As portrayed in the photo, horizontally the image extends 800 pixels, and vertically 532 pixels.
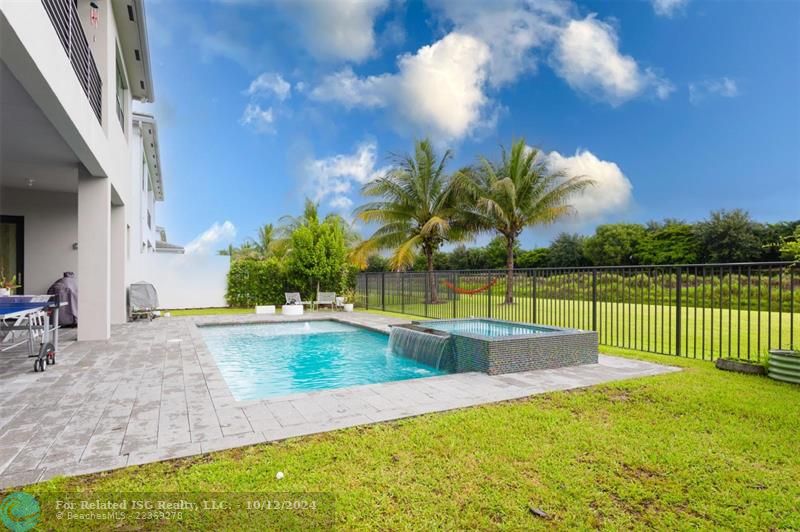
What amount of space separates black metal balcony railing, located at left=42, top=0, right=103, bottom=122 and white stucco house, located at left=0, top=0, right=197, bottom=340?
0.06 ft

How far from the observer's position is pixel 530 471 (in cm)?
308

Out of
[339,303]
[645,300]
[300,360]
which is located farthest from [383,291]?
[645,300]

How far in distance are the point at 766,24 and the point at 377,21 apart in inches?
595

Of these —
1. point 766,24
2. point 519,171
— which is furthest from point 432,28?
point 766,24

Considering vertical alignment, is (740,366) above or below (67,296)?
below

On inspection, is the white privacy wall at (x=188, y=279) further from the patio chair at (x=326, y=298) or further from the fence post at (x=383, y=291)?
the fence post at (x=383, y=291)

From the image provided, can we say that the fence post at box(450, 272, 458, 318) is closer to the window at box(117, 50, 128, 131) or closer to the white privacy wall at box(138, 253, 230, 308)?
the window at box(117, 50, 128, 131)

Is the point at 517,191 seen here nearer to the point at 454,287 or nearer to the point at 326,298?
the point at 454,287

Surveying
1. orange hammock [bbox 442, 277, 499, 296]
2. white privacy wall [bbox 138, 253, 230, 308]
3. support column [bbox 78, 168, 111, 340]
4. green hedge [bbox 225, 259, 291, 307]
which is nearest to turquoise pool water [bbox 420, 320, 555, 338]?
orange hammock [bbox 442, 277, 499, 296]

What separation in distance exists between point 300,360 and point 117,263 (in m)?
5.59

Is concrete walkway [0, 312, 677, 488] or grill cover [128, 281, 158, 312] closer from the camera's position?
concrete walkway [0, 312, 677, 488]

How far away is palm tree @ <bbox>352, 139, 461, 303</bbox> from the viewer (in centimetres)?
1848

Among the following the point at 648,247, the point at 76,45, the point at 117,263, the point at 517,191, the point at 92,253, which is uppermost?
the point at 76,45

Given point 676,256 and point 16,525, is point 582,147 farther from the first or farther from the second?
point 16,525
